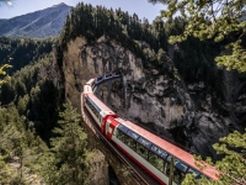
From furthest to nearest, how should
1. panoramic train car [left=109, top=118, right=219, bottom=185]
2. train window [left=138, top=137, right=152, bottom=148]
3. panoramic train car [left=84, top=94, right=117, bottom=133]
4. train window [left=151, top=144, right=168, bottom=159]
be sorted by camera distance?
panoramic train car [left=84, top=94, right=117, bottom=133], train window [left=138, top=137, right=152, bottom=148], train window [left=151, top=144, right=168, bottom=159], panoramic train car [left=109, top=118, right=219, bottom=185]

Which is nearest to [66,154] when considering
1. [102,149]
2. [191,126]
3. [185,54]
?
[102,149]

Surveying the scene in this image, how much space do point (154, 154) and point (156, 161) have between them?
0.52m

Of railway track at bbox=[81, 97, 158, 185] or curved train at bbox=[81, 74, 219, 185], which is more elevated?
curved train at bbox=[81, 74, 219, 185]

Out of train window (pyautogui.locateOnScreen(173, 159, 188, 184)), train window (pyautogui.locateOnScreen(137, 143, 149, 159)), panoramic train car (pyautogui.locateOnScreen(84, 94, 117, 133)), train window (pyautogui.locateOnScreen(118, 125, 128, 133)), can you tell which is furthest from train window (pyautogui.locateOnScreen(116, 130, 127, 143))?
train window (pyautogui.locateOnScreen(173, 159, 188, 184))

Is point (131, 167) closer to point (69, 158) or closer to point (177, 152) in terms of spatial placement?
point (69, 158)

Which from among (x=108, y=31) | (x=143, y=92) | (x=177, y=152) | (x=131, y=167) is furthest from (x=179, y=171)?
(x=108, y=31)

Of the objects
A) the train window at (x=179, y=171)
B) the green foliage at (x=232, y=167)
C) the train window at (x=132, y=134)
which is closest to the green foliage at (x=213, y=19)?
the green foliage at (x=232, y=167)

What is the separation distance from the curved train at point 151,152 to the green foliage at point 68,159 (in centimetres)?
423

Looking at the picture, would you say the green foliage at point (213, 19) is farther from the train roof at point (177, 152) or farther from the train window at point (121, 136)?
the train window at point (121, 136)

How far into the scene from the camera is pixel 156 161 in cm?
2397

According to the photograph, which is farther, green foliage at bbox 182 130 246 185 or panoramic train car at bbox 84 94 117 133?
panoramic train car at bbox 84 94 117 133

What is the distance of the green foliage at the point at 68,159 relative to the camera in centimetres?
2475

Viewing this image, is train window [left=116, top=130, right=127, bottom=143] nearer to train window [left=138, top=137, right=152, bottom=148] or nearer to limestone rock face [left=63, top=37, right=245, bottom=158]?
train window [left=138, top=137, right=152, bottom=148]

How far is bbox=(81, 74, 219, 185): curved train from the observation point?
2021 cm
